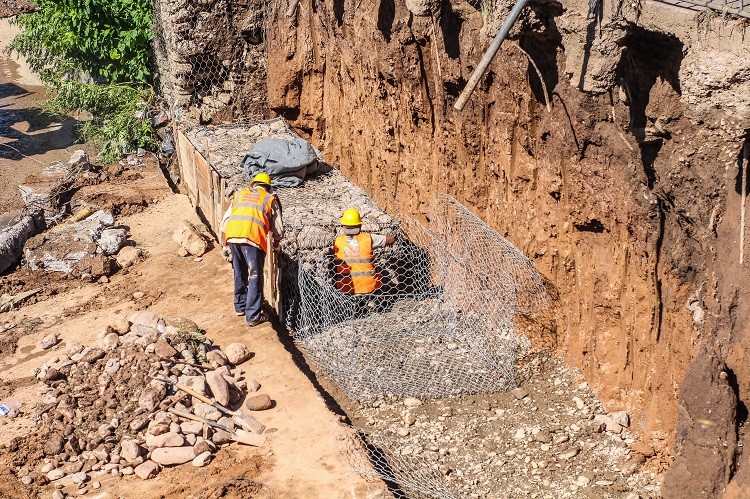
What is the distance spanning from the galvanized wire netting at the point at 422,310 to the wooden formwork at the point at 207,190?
0.22 meters

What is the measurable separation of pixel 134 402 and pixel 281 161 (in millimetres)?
3630

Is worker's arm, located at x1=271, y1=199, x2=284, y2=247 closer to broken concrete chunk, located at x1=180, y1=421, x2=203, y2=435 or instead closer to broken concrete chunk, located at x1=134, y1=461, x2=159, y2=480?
broken concrete chunk, located at x1=180, y1=421, x2=203, y2=435

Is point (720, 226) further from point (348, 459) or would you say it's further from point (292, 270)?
point (292, 270)

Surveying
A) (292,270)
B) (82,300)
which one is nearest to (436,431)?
(292,270)

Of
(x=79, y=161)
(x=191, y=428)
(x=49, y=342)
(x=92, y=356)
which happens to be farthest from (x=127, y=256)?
(x=191, y=428)

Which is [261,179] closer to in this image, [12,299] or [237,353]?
[237,353]

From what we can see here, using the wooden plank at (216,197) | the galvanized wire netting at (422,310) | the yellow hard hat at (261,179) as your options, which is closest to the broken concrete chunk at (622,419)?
the galvanized wire netting at (422,310)

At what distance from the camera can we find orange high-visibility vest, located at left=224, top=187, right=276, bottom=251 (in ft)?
30.3

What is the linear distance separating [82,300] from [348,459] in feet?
15.6

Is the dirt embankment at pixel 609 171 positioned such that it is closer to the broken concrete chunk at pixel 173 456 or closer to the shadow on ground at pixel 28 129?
the broken concrete chunk at pixel 173 456

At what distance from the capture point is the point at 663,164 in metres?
6.70

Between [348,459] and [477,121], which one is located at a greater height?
[477,121]

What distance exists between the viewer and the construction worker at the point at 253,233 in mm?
9258

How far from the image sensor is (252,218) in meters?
9.26
